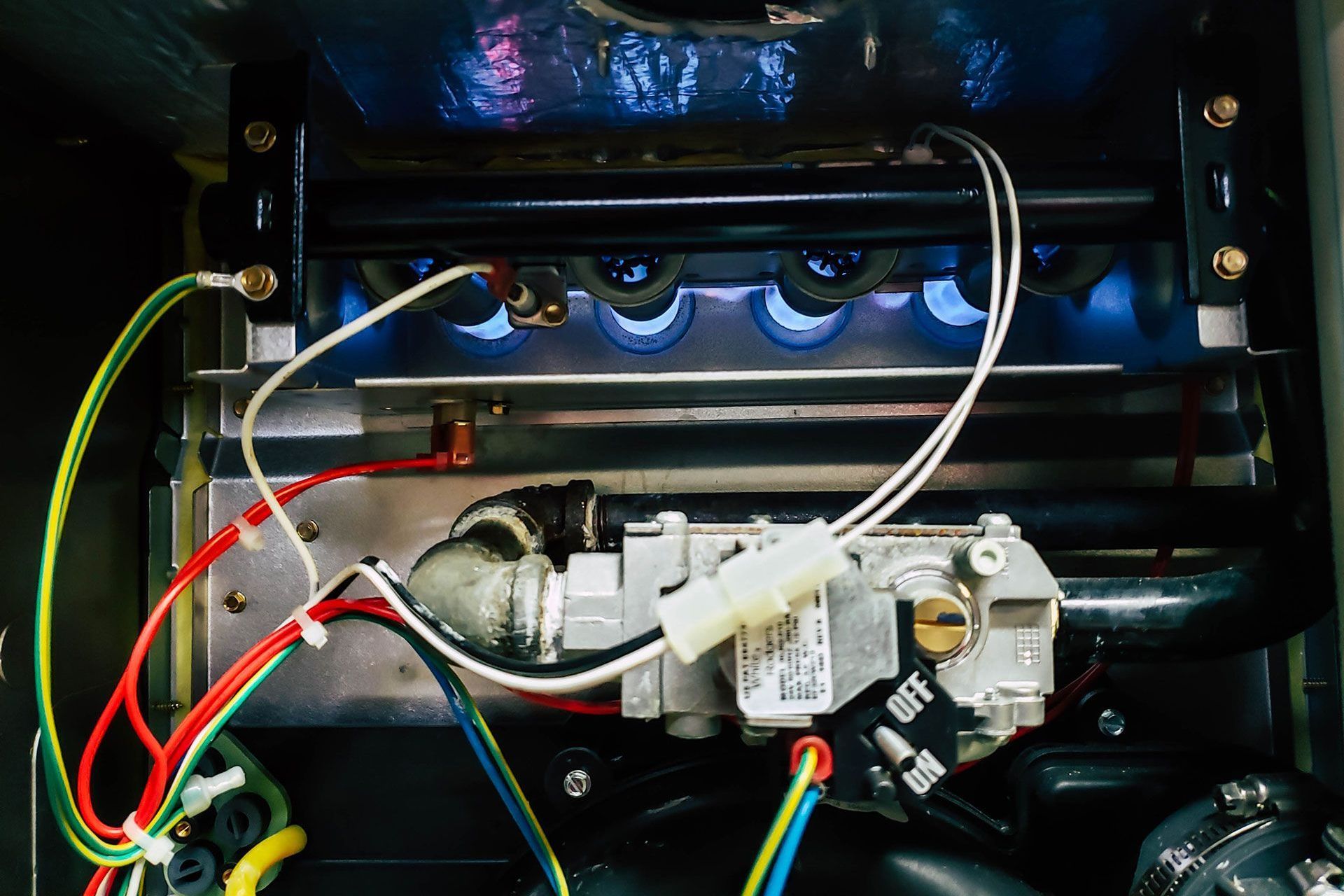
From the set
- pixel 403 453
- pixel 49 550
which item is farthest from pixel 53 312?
pixel 403 453

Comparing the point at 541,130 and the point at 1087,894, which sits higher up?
the point at 541,130

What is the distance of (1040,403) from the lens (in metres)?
0.84

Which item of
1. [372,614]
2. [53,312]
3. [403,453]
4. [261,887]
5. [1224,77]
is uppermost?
[1224,77]

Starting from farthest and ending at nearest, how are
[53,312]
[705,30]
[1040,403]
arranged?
[1040,403] < [53,312] < [705,30]

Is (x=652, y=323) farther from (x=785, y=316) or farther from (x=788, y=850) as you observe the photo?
(x=788, y=850)

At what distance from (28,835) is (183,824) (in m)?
0.14

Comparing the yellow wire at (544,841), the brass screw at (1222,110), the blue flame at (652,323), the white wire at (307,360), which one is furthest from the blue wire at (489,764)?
the brass screw at (1222,110)

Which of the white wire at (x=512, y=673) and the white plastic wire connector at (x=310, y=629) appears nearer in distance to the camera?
the white wire at (x=512, y=673)

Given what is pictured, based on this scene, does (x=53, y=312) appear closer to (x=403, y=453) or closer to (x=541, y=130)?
(x=403, y=453)

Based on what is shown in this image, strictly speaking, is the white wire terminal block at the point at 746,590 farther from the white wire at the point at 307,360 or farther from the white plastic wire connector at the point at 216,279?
the white plastic wire connector at the point at 216,279

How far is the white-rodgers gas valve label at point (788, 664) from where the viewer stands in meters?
0.48

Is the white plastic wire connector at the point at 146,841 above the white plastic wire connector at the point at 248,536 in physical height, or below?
below

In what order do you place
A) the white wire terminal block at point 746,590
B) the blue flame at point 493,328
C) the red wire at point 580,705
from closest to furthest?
the white wire terminal block at point 746,590
the red wire at point 580,705
the blue flame at point 493,328

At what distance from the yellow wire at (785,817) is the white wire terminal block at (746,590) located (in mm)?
108
